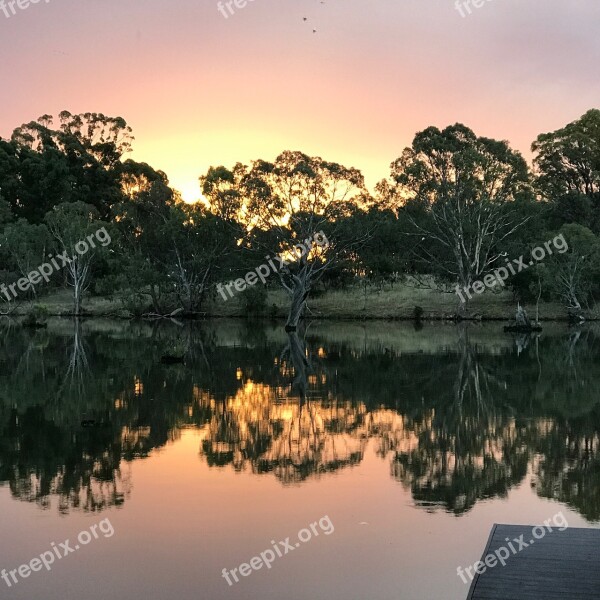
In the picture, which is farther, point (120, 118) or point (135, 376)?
point (120, 118)

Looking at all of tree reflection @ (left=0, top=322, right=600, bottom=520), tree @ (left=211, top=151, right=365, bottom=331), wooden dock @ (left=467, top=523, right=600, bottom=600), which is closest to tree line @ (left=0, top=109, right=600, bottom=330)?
tree @ (left=211, top=151, right=365, bottom=331)

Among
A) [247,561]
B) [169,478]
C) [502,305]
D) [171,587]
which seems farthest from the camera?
[502,305]

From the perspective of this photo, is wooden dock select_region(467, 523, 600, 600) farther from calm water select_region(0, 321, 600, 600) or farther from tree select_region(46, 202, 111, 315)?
tree select_region(46, 202, 111, 315)

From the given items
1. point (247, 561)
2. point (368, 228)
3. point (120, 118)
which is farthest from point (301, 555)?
point (120, 118)

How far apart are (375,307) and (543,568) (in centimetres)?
5798

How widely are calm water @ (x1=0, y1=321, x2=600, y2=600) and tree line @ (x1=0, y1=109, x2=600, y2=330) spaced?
25.3 meters

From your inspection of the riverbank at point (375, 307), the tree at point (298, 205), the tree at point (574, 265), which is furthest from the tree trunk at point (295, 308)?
the tree at point (574, 265)

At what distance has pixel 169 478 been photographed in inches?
527

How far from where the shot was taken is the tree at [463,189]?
5844 centimetres

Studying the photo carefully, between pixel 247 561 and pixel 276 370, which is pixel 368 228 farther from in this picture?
pixel 247 561

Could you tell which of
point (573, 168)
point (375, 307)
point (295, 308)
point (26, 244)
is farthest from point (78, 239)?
point (573, 168)

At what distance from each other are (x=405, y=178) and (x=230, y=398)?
135 feet

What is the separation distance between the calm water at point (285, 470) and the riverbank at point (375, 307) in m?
33.6

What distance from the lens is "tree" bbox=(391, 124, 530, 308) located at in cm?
5844
